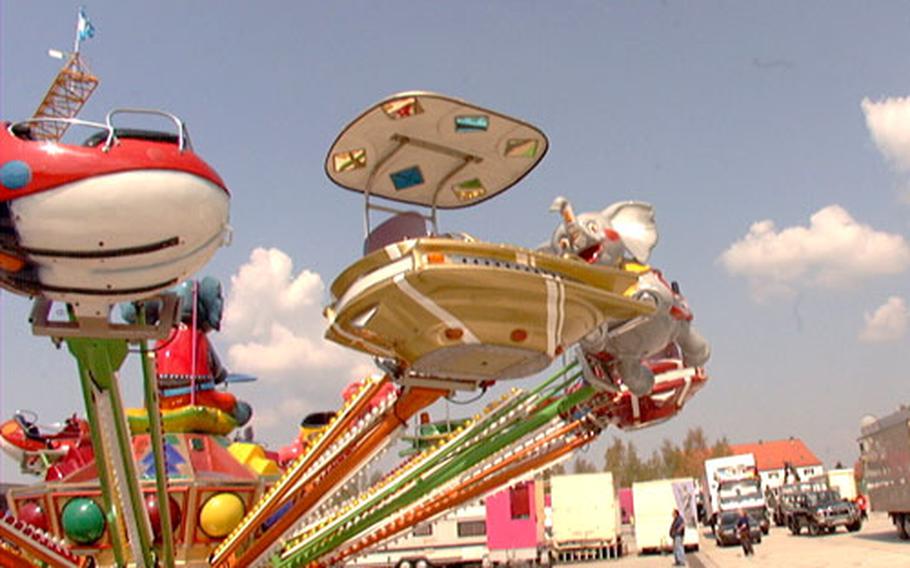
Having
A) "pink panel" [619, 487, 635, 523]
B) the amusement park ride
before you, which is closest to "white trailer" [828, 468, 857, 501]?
"pink panel" [619, 487, 635, 523]

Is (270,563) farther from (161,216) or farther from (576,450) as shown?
(161,216)

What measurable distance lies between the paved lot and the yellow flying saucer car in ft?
43.8

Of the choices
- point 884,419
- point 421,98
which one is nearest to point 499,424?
point 421,98

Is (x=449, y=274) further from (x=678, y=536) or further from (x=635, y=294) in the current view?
(x=678, y=536)

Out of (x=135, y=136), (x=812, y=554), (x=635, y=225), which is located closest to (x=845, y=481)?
(x=812, y=554)

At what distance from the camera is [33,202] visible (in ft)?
18.7

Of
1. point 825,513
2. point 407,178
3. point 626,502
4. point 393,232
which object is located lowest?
point 825,513

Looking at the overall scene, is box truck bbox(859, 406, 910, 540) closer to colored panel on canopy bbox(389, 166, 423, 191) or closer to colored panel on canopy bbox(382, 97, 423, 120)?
colored panel on canopy bbox(389, 166, 423, 191)

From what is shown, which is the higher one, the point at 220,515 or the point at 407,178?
the point at 407,178

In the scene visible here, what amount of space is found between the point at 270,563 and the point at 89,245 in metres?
5.43

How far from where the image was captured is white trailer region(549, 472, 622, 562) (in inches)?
1235

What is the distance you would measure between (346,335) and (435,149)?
8.02 ft

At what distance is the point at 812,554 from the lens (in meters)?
23.5

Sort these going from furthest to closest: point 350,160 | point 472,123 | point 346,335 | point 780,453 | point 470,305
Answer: point 780,453, point 350,160, point 472,123, point 346,335, point 470,305
